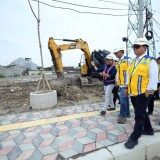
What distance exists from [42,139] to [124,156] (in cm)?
163

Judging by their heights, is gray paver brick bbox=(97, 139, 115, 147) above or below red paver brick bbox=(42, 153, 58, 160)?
above

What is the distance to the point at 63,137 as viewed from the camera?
394 cm

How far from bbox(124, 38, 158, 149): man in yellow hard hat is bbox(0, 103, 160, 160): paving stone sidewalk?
62cm

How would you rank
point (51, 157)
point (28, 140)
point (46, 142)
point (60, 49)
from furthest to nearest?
point (60, 49) < point (28, 140) < point (46, 142) < point (51, 157)

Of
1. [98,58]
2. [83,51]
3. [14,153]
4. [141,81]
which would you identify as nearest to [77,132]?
[14,153]

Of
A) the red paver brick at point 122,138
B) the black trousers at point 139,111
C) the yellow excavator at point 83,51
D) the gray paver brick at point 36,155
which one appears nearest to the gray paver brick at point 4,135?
the gray paver brick at point 36,155

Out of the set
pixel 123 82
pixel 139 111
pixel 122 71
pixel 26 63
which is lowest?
pixel 139 111

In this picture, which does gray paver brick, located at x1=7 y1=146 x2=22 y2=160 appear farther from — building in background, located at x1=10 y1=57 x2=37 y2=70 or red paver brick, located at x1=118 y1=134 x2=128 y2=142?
building in background, located at x1=10 y1=57 x2=37 y2=70

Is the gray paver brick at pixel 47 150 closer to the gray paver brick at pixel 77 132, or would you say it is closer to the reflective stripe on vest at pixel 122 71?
the gray paver brick at pixel 77 132

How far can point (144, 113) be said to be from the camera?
11.1 feet

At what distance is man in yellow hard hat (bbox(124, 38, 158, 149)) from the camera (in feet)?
10.6

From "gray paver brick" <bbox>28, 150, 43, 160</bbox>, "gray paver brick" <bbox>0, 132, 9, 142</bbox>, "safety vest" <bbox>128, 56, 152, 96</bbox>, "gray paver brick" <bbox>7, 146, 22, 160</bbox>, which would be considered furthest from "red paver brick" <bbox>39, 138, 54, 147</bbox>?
"safety vest" <bbox>128, 56, 152, 96</bbox>

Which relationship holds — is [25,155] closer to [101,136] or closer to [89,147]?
Answer: [89,147]

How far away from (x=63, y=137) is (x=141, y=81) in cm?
190
